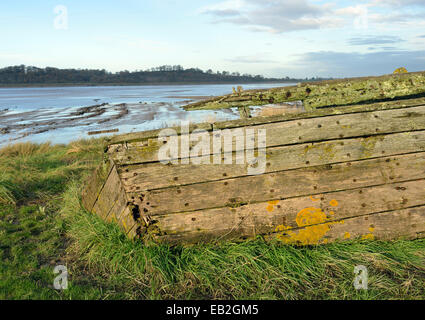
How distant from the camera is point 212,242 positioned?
11.1 ft

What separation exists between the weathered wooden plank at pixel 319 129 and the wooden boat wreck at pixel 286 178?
0.03 ft

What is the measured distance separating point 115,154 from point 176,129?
2.26 feet

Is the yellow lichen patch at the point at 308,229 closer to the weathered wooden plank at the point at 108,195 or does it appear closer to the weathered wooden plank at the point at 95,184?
the weathered wooden plank at the point at 108,195

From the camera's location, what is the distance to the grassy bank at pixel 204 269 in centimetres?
293

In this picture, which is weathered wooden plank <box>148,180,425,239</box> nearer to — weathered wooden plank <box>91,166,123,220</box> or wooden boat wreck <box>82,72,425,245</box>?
wooden boat wreck <box>82,72,425,245</box>

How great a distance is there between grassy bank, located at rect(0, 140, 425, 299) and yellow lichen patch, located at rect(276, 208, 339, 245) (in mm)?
100

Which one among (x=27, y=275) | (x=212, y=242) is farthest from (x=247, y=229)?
(x=27, y=275)

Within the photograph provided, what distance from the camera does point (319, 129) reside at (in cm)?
331

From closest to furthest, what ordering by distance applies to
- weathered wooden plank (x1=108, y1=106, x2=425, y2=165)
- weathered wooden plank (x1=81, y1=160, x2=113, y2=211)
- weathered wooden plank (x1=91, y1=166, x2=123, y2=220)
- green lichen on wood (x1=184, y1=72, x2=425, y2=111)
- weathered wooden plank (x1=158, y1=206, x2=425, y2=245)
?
1. weathered wooden plank (x1=108, y1=106, x2=425, y2=165)
2. weathered wooden plank (x1=158, y1=206, x2=425, y2=245)
3. weathered wooden plank (x1=91, y1=166, x2=123, y2=220)
4. green lichen on wood (x1=184, y1=72, x2=425, y2=111)
5. weathered wooden plank (x1=81, y1=160, x2=113, y2=211)

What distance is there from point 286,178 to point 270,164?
0.23 m

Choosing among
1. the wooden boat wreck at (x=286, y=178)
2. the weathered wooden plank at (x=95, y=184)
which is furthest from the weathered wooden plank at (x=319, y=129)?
the weathered wooden plank at (x=95, y=184)

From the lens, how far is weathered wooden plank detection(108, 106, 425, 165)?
10.7 feet

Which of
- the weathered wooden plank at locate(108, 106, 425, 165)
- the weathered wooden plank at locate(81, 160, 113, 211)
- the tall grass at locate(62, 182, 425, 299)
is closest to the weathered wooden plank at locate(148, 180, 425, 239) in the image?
the tall grass at locate(62, 182, 425, 299)
